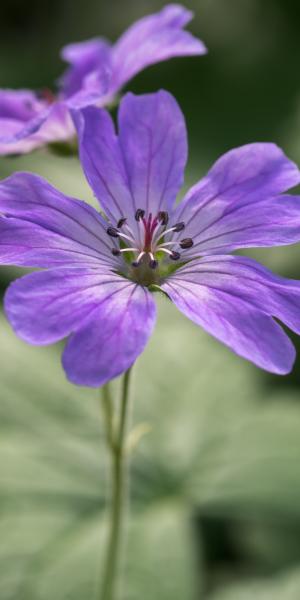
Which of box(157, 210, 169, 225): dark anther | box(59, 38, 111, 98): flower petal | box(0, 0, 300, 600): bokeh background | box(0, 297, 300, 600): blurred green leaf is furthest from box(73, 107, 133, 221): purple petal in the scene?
box(0, 297, 300, 600): blurred green leaf

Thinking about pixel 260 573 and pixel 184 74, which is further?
pixel 184 74

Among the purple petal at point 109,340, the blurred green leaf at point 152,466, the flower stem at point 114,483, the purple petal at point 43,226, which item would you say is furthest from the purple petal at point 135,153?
the blurred green leaf at point 152,466

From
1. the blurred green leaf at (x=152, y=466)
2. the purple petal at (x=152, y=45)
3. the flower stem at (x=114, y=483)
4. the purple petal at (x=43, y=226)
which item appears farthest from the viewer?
the blurred green leaf at (x=152, y=466)

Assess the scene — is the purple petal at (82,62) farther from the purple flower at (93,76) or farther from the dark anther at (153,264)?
the dark anther at (153,264)

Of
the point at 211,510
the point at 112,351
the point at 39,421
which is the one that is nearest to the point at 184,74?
the point at 39,421

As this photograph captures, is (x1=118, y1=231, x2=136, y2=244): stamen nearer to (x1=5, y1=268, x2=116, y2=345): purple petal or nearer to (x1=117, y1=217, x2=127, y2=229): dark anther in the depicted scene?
(x1=117, y1=217, x2=127, y2=229): dark anther

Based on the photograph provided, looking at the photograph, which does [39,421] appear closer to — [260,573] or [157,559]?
[157,559]
